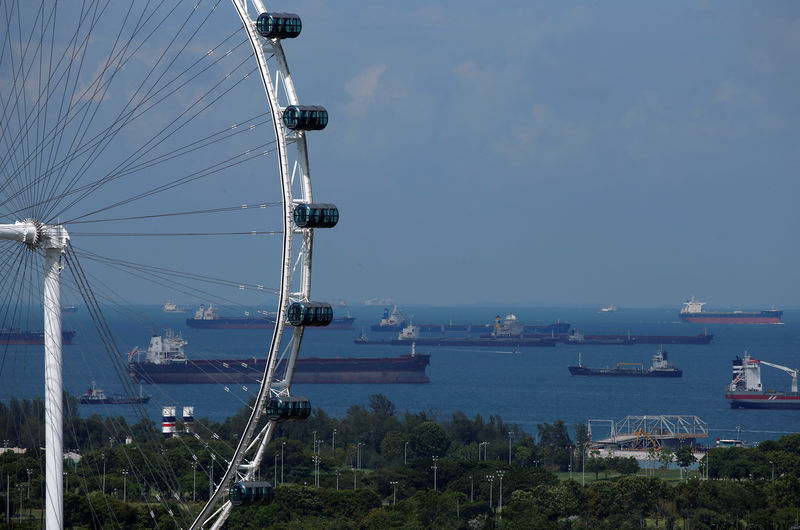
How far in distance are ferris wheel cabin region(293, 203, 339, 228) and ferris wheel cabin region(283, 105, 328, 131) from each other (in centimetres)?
226

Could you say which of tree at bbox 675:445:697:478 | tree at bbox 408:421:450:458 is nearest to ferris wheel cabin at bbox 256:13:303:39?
tree at bbox 675:445:697:478

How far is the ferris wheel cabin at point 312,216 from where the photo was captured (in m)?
36.5

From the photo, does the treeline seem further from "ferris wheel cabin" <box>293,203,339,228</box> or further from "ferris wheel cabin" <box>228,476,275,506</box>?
"ferris wheel cabin" <box>293,203,339,228</box>

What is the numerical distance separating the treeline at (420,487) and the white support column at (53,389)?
23933 millimetres

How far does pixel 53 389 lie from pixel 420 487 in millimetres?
65657

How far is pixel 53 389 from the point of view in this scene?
33969 millimetres

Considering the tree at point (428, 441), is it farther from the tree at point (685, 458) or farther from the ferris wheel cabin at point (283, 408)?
the ferris wheel cabin at point (283, 408)

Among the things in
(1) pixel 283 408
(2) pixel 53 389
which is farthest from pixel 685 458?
(2) pixel 53 389

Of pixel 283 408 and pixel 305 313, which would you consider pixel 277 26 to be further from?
pixel 283 408

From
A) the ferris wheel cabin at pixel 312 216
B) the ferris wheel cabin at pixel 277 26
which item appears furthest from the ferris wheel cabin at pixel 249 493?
the ferris wheel cabin at pixel 277 26

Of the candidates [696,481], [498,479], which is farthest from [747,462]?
[498,479]

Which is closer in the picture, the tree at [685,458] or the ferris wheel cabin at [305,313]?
the ferris wheel cabin at [305,313]

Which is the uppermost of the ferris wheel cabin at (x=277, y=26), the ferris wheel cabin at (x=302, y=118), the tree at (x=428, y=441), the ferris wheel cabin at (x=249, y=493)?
the ferris wheel cabin at (x=277, y=26)

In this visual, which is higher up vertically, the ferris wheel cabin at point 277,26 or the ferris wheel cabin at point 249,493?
the ferris wheel cabin at point 277,26
